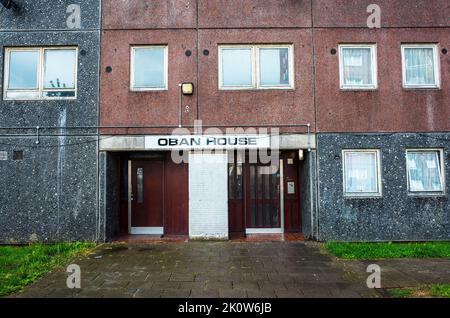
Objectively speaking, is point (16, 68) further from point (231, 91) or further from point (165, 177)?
point (231, 91)

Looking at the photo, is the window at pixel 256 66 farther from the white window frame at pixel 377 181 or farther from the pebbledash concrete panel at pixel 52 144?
the pebbledash concrete panel at pixel 52 144

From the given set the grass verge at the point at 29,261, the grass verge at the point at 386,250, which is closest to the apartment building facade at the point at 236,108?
the grass verge at the point at 386,250

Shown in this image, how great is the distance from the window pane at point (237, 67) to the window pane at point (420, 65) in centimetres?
415

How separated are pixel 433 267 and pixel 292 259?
8.59 feet

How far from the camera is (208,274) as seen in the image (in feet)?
21.2

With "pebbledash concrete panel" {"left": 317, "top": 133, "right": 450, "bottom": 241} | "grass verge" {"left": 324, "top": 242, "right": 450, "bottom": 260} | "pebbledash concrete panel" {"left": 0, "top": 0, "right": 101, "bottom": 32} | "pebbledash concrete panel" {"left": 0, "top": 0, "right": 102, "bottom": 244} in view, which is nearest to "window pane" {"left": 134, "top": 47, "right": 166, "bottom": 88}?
"pebbledash concrete panel" {"left": 0, "top": 0, "right": 102, "bottom": 244}

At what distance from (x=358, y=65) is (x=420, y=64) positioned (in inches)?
64.5

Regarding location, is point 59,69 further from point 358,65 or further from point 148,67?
point 358,65

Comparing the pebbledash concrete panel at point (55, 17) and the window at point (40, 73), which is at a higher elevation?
the pebbledash concrete panel at point (55, 17)

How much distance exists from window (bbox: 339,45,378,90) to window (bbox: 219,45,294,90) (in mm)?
1398

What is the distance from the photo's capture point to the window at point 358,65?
31.4ft

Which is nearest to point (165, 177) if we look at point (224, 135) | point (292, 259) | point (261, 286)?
point (224, 135)

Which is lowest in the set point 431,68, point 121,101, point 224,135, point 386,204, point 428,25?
point 386,204

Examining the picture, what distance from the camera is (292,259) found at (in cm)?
754
